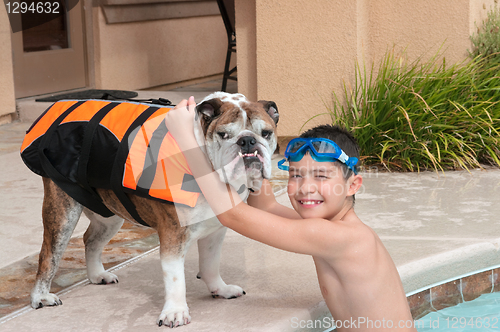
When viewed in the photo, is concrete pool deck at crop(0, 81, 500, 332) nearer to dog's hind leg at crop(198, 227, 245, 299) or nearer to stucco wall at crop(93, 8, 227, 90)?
dog's hind leg at crop(198, 227, 245, 299)

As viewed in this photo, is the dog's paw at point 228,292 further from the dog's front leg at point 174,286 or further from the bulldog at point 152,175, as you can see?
the dog's front leg at point 174,286

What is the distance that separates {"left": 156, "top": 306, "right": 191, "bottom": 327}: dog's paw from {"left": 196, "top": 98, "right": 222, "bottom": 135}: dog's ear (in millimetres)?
847

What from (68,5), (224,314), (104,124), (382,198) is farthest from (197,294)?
(68,5)

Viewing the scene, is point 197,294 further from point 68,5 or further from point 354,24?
point 68,5

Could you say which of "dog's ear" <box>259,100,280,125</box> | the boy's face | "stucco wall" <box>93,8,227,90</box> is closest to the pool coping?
the boy's face

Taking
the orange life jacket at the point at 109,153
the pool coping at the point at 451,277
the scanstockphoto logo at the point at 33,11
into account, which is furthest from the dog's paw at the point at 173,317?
the scanstockphoto logo at the point at 33,11

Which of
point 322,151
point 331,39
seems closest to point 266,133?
point 322,151

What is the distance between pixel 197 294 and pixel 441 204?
7.70ft

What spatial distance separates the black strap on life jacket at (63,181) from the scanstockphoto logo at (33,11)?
5612 millimetres

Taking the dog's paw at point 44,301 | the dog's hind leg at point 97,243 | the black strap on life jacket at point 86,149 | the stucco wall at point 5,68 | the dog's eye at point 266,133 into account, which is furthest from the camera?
the stucco wall at point 5,68

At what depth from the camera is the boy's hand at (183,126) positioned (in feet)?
8.30

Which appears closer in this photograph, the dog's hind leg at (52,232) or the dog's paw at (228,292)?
the dog's hind leg at (52,232)

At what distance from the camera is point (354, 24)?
5977 millimetres

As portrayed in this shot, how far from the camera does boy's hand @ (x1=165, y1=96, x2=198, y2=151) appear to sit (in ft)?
8.30
